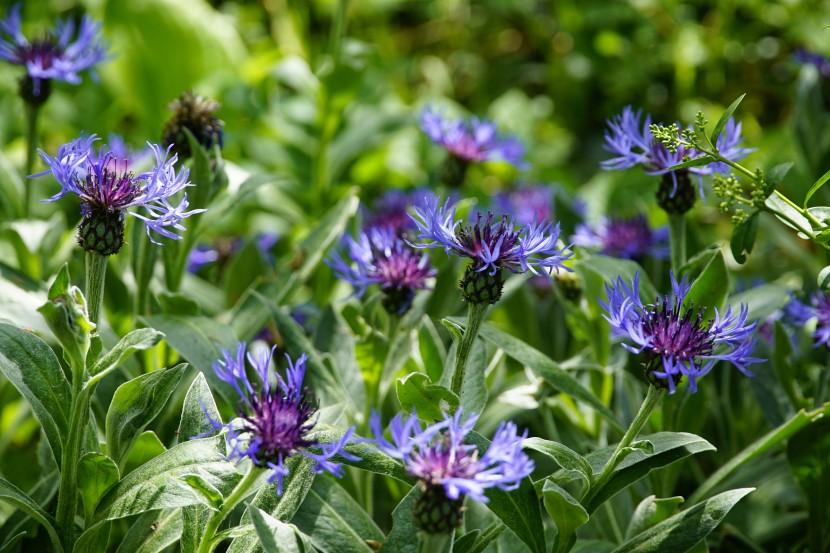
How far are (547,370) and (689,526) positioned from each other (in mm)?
305

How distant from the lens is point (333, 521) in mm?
1190

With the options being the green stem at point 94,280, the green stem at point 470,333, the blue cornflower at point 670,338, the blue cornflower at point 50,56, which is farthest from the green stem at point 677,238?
the blue cornflower at point 50,56

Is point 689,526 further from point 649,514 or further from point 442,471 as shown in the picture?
point 442,471

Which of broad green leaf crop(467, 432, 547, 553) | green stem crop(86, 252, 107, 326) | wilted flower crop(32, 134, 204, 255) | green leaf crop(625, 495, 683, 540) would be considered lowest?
green leaf crop(625, 495, 683, 540)

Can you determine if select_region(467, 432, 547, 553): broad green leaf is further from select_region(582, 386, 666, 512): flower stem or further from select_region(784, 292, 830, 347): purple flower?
select_region(784, 292, 830, 347): purple flower

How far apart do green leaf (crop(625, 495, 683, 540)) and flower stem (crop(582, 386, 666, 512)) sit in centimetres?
11

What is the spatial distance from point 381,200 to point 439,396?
1186mm

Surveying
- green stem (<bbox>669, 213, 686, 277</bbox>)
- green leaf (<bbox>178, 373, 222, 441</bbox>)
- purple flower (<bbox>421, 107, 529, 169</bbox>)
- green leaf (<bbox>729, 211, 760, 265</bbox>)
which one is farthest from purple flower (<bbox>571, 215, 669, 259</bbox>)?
green leaf (<bbox>178, 373, 222, 441</bbox>)

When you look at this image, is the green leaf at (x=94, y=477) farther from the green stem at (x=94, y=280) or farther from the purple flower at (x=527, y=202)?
the purple flower at (x=527, y=202)

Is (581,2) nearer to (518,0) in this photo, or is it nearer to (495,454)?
(518,0)

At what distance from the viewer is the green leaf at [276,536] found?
3.16 ft

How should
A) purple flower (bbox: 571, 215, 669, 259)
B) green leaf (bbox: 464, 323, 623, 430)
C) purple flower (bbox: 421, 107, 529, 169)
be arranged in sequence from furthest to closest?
purple flower (bbox: 421, 107, 529, 169)
purple flower (bbox: 571, 215, 669, 259)
green leaf (bbox: 464, 323, 623, 430)

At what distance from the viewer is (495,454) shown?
947 millimetres

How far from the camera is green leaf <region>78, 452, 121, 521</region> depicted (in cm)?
109
